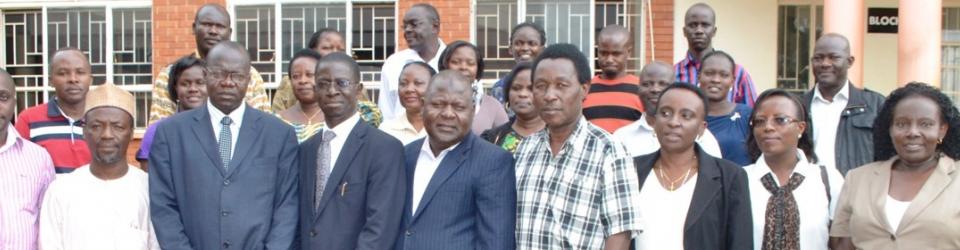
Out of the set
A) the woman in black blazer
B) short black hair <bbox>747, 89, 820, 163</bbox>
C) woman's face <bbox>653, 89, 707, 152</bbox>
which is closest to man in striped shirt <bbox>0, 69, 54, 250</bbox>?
the woman in black blazer

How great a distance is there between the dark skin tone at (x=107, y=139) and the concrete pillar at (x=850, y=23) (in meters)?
5.91

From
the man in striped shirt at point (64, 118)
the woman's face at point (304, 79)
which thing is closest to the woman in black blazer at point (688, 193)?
the woman's face at point (304, 79)

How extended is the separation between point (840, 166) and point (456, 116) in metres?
2.52

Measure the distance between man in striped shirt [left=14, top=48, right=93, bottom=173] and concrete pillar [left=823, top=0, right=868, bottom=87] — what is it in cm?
583

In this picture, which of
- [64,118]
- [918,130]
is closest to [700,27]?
[918,130]

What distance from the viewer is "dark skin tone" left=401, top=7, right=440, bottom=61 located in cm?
650

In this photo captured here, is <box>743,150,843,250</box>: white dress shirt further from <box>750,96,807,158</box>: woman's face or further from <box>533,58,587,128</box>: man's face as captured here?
<box>533,58,587,128</box>: man's face

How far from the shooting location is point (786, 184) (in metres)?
4.27

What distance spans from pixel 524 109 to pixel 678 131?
2.86 ft

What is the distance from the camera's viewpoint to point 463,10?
9.54 metres

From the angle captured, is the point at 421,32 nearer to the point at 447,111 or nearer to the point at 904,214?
the point at 447,111

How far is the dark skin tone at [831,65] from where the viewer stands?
219 inches

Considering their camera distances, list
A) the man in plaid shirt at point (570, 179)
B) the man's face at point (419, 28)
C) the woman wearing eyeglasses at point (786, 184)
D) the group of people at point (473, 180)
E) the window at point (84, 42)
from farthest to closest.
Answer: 1. the window at point (84, 42)
2. the man's face at point (419, 28)
3. the woman wearing eyeglasses at point (786, 184)
4. the group of people at point (473, 180)
5. the man in plaid shirt at point (570, 179)

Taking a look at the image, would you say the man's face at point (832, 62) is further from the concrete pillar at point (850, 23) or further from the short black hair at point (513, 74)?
the concrete pillar at point (850, 23)
